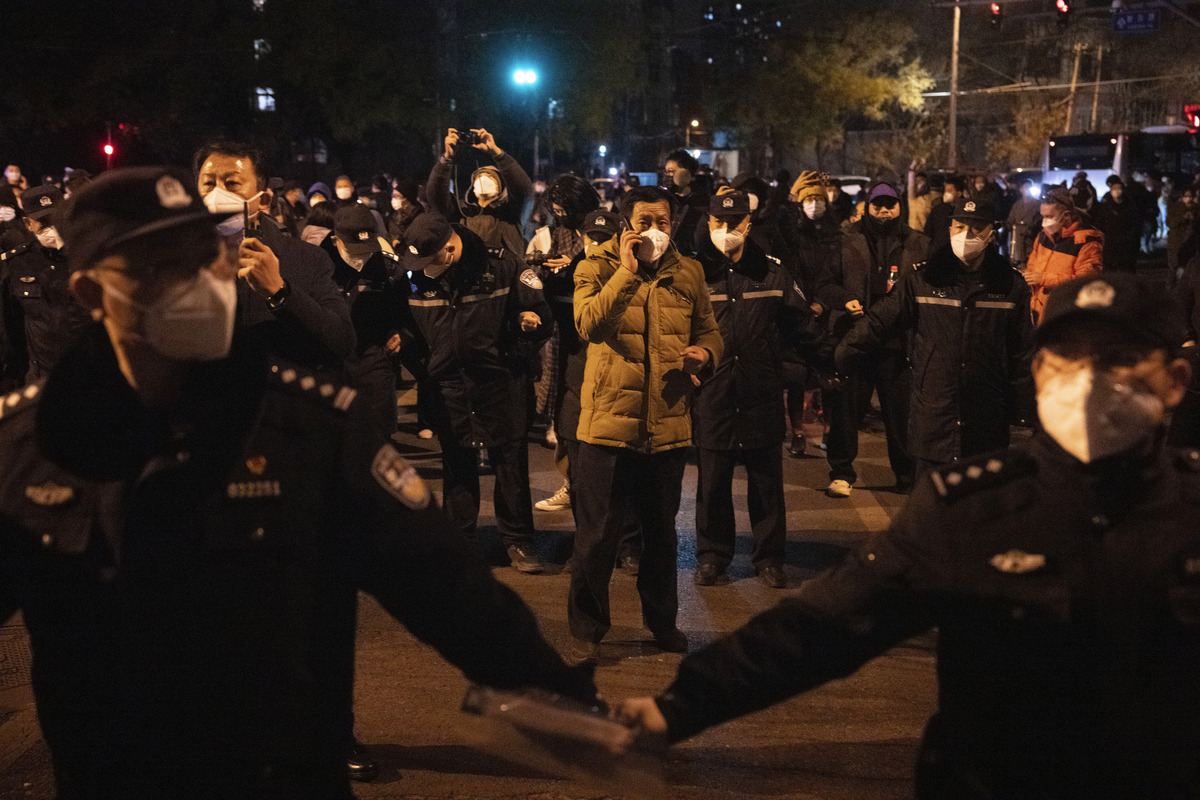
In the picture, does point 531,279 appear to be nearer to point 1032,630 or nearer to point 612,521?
point 612,521

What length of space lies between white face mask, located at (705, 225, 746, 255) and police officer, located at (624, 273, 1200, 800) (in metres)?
4.47

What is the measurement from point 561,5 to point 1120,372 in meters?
44.7

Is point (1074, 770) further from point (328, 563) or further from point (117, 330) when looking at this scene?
point (117, 330)

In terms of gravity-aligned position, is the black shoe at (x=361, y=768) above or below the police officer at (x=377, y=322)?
below

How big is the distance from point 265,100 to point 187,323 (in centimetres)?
4025

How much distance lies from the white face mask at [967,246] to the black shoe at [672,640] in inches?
98.2

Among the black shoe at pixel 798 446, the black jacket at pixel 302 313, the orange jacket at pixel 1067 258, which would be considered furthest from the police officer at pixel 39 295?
the orange jacket at pixel 1067 258

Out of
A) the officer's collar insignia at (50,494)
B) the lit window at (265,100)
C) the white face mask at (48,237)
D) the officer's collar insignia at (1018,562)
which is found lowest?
the officer's collar insignia at (1018,562)

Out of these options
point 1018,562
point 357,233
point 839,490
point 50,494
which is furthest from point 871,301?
point 50,494

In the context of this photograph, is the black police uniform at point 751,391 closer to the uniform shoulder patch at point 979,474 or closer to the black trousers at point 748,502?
the black trousers at point 748,502

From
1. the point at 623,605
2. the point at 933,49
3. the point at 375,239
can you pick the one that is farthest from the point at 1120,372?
the point at 933,49

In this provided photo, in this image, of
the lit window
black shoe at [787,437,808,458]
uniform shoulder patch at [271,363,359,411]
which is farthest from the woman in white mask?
the lit window

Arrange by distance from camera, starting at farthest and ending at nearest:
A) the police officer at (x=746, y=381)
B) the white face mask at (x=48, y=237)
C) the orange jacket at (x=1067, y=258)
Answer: the orange jacket at (x=1067, y=258)
the white face mask at (x=48, y=237)
the police officer at (x=746, y=381)

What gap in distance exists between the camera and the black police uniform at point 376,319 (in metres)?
7.57
